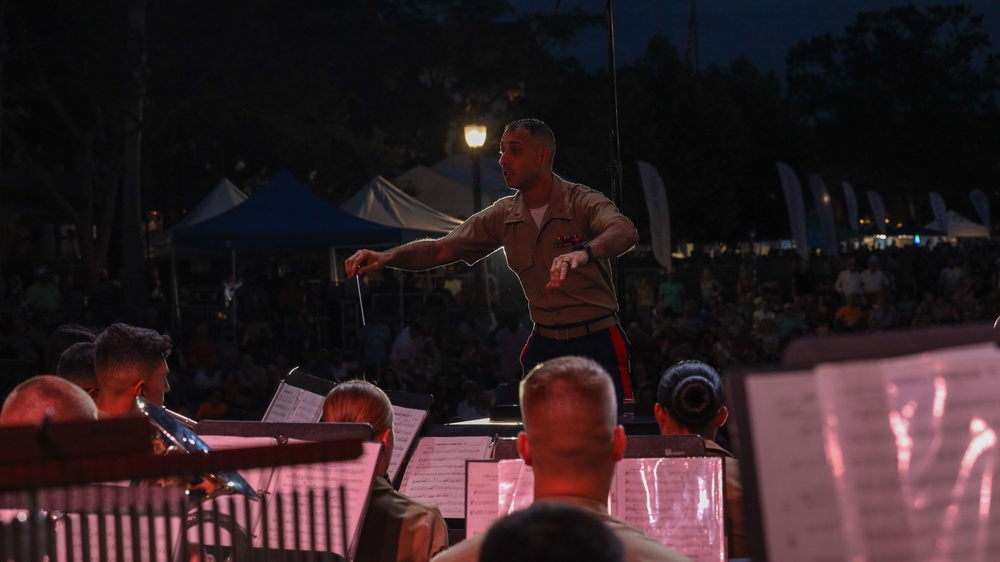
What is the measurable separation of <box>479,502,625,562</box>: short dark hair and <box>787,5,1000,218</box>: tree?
69.3 meters

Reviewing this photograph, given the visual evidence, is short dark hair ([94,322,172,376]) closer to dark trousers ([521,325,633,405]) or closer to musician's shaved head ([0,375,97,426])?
musician's shaved head ([0,375,97,426])

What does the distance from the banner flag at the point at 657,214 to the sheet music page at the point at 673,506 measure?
12.7m

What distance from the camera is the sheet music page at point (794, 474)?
169 centimetres

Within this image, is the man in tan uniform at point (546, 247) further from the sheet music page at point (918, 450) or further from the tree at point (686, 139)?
the tree at point (686, 139)

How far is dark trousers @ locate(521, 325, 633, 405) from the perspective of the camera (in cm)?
598

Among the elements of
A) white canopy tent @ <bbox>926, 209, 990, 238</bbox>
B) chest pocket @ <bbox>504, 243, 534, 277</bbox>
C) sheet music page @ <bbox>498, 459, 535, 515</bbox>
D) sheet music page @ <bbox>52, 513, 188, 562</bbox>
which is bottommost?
sheet music page @ <bbox>498, 459, 535, 515</bbox>

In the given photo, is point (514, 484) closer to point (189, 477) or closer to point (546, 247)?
point (189, 477)

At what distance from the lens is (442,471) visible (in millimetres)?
5324

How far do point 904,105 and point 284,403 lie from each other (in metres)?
Answer: 77.8

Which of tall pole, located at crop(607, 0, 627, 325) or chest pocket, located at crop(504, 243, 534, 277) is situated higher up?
tall pole, located at crop(607, 0, 627, 325)

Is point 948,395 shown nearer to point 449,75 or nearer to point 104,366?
point 104,366

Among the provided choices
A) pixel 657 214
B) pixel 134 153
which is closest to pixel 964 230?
pixel 134 153

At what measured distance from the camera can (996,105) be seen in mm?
78375

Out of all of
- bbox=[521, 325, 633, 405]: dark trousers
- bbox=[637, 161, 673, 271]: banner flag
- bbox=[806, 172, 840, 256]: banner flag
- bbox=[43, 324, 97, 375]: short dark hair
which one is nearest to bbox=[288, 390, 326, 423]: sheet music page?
bbox=[521, 325, 633, 405]: dark trousers
